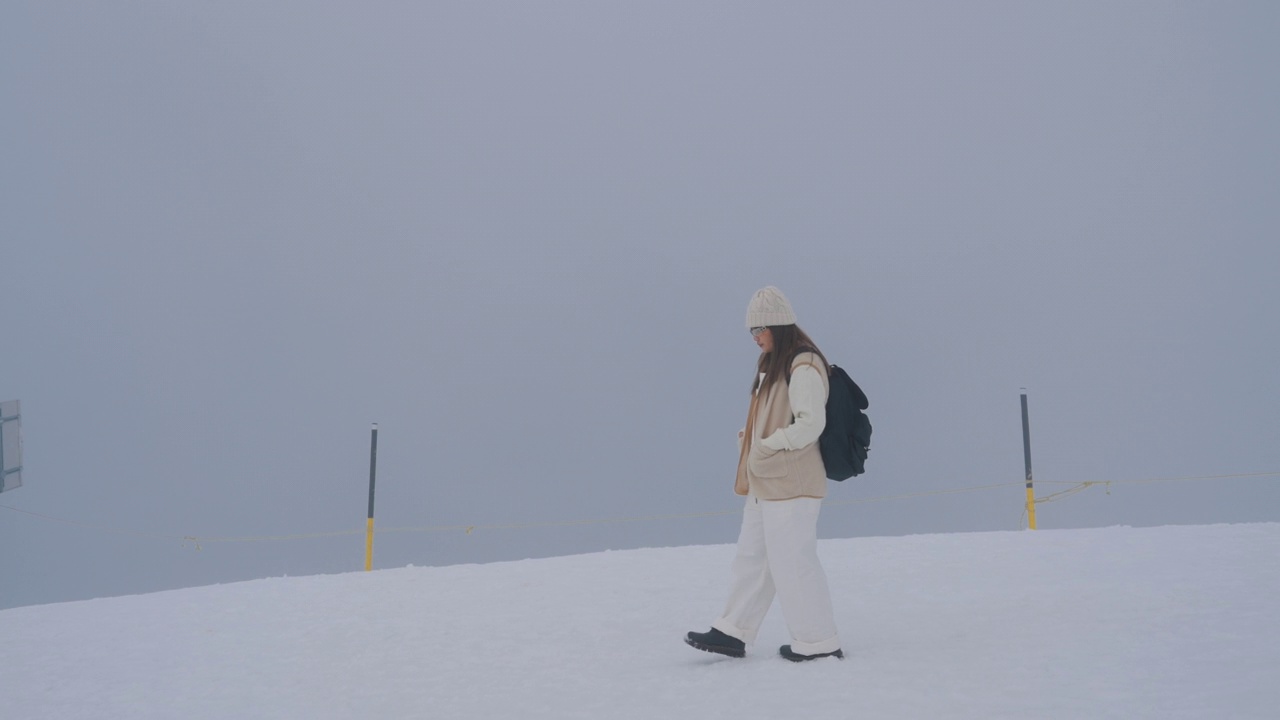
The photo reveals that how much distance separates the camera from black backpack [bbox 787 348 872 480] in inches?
174

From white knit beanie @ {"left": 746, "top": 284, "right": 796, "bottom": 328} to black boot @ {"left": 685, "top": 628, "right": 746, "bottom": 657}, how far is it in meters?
1.27

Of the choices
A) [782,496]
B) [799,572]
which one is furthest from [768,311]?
[799,572]

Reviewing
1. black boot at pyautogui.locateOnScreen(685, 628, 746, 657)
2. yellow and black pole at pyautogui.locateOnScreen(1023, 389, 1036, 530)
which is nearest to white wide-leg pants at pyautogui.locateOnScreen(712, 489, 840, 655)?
black boot at pyautogui.locateOnScreen(685, 628, 746, 657)

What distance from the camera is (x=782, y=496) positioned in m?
4.38

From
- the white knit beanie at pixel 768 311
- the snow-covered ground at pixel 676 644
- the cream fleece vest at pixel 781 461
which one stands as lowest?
the snow-covered ground at pixel 676 644

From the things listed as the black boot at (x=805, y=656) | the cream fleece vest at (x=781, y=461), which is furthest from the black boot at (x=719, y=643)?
the cream fleece vest at (x=781, y=461)

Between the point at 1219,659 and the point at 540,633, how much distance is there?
3.03 m

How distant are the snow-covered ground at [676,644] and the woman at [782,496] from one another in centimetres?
16

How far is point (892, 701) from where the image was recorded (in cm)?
379

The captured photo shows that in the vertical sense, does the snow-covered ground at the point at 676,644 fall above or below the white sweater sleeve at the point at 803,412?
below

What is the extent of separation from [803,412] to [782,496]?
34 centimetres

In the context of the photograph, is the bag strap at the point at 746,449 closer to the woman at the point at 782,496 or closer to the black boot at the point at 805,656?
the woman at the point at 782,496

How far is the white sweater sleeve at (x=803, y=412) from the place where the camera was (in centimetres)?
430

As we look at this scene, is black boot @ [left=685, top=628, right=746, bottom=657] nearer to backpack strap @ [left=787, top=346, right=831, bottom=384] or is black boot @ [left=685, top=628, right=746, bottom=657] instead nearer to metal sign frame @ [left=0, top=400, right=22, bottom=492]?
backpack strap @ [left=787, top=346, right=831, bottom=384]
